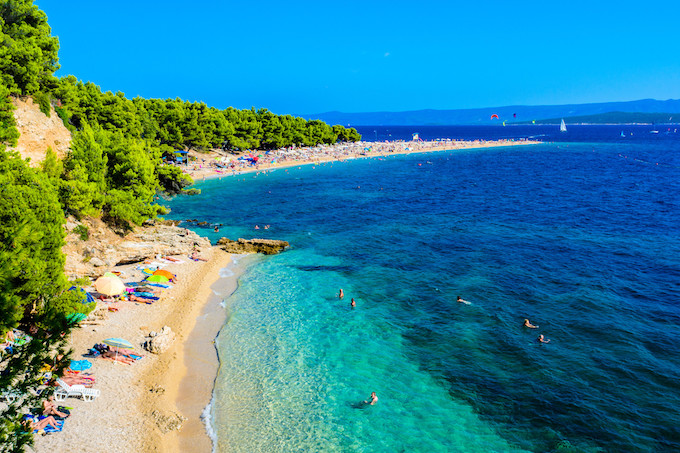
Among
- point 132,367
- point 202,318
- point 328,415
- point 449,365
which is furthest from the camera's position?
point 202,318

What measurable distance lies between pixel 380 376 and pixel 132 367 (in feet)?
41.1

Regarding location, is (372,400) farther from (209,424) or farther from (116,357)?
(116,357)

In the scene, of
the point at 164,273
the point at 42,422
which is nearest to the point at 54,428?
the point at 42,422

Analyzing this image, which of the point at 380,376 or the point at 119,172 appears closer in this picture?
the point at 380,376

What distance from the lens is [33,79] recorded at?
4050 cm

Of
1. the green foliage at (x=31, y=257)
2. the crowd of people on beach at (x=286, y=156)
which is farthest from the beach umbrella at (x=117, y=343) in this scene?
the crowd of people on beach at (x=286, y=156)

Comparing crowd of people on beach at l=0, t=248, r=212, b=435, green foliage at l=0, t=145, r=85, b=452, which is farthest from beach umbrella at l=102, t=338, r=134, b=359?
green foliage at l=0, t=145, r=85, b=452

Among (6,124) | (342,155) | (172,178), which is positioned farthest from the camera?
(342,155)

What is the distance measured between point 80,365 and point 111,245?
19.5 metres

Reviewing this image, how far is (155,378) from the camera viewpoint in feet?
64.7

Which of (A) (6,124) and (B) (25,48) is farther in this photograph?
(B) (25,48)

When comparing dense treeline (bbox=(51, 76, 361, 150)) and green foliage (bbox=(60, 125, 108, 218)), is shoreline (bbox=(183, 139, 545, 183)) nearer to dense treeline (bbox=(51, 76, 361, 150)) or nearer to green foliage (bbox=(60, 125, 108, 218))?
dense treeline (bbox=(51, 76, 361, 150))

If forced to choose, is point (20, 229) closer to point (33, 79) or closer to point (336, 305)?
point (336, 305)

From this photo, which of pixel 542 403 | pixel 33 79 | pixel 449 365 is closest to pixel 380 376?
pixel 449 365
